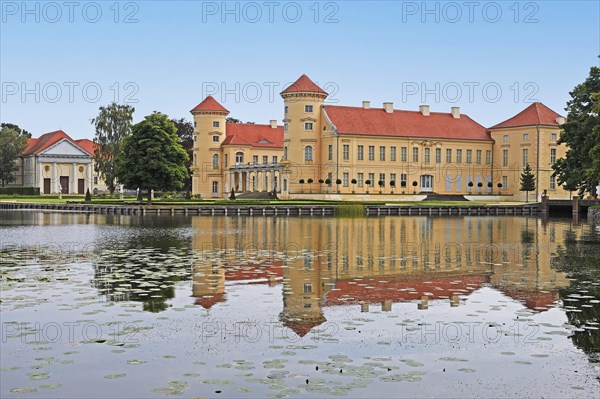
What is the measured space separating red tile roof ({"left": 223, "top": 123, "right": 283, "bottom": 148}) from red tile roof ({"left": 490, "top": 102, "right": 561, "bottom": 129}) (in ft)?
88.4

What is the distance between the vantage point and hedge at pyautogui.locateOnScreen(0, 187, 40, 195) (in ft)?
327

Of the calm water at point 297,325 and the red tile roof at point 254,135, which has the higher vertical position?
the red tile roof at point 254,135

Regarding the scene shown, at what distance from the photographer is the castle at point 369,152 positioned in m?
82.6

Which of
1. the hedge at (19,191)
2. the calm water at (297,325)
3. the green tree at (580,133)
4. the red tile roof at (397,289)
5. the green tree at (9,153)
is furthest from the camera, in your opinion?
the green tree at (9,153)

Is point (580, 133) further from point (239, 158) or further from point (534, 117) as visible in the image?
point (239, 158)

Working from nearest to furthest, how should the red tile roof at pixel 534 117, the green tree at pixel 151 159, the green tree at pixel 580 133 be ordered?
1. the green tree at pixel 580 133
2. the green tree at pixel 151 159
3. the red tile roof at pixel 534 117

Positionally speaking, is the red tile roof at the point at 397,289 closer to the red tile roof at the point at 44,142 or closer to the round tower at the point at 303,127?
the round tower at the point at 303,127

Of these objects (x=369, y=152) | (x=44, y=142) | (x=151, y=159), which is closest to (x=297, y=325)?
(x=151, y=159)

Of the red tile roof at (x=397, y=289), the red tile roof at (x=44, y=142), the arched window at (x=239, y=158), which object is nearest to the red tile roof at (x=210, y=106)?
the arched window at (x=239, y=158)

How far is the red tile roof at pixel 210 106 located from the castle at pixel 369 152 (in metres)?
0.12

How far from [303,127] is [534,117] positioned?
87.9ft

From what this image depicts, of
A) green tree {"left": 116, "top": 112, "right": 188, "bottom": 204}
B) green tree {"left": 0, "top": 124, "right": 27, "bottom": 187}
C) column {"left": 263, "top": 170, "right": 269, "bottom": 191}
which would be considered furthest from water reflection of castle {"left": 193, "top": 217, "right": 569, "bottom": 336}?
green tree {"left": 0, "top": 124, "right": 27, "bottom": 187}

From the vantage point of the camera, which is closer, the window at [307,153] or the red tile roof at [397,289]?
the red tile roof at [397,289]

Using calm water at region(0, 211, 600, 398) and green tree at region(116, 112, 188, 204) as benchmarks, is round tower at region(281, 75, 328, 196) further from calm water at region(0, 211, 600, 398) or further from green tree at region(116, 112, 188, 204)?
calm water at region(0, 211, 600, 398)
